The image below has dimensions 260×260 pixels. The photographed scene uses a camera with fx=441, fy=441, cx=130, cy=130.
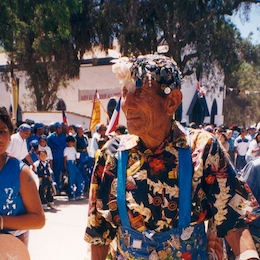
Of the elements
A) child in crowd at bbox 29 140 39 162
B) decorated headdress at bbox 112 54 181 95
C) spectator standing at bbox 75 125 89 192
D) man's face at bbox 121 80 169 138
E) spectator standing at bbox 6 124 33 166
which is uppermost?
decorated headdress at bbox 112 54 181 95

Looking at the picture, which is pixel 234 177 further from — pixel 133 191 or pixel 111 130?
pixel 111 130

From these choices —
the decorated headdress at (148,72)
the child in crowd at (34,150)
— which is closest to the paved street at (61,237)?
the child in crowd at (34,150)

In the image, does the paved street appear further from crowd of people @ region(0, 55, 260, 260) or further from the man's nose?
the man's nose

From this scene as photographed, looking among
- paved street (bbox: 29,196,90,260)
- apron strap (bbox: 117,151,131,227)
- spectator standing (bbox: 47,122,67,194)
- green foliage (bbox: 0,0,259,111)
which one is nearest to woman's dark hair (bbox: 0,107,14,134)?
apron strap (bbox: 117,151,131,227)

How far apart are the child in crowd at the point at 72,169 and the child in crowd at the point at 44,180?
1.24 meters

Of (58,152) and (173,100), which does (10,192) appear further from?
(58,152)

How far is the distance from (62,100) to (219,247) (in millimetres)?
25817

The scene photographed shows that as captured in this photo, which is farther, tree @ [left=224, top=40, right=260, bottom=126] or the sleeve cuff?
tree @ [left=224, top=40, right=260, bottom=126]

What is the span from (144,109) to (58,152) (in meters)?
8.68

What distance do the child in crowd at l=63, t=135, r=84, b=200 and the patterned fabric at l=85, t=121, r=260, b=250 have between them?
805 centimetres

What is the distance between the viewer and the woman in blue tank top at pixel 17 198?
2393mm

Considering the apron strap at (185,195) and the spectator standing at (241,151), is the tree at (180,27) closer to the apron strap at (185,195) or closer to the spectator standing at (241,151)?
the spectator standing at (241,151)

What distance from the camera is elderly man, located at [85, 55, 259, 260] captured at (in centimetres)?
181

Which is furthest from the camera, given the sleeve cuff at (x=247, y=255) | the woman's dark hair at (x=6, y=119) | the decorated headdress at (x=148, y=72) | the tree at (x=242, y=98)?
the tree at (x=242, y=98)
